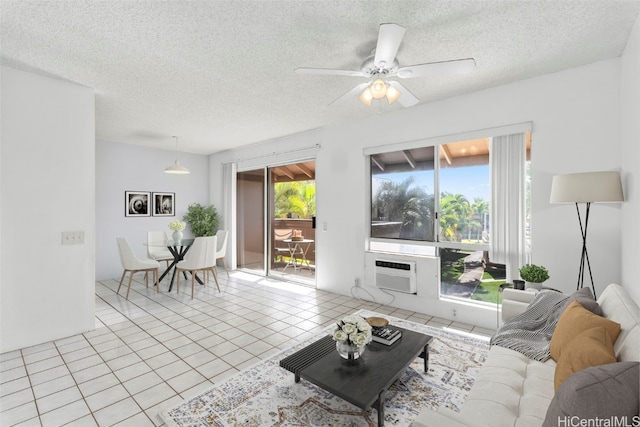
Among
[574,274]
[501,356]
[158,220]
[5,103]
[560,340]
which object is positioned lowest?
[501,356]

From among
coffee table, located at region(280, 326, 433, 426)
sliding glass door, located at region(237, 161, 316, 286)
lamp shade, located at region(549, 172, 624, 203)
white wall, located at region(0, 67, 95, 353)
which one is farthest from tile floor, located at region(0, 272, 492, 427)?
lamp shade, located at region(549, 172, 624, 203)

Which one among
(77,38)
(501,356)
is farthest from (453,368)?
(77,38)

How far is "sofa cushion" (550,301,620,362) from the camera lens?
156cm

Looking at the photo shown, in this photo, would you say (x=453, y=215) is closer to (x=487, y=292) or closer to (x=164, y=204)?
(x=487, y=292)

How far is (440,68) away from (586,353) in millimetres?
1877

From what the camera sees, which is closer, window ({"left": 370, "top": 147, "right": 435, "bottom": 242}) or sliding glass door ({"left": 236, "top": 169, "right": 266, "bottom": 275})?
window ({"left": 370, "top": 147, "right": 435, "bottom": 242})

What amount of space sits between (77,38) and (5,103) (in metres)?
1.25

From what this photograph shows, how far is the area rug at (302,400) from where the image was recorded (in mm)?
1929

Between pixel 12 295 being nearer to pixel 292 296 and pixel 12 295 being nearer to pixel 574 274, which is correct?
pixel 292 296

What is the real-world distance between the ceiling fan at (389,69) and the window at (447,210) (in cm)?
140

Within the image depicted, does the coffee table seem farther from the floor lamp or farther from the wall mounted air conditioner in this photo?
the floor lamp

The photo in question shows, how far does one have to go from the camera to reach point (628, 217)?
234 centimetres

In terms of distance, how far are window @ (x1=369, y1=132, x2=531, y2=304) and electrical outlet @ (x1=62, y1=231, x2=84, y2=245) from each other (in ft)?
12.0

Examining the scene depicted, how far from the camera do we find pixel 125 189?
5.97m
